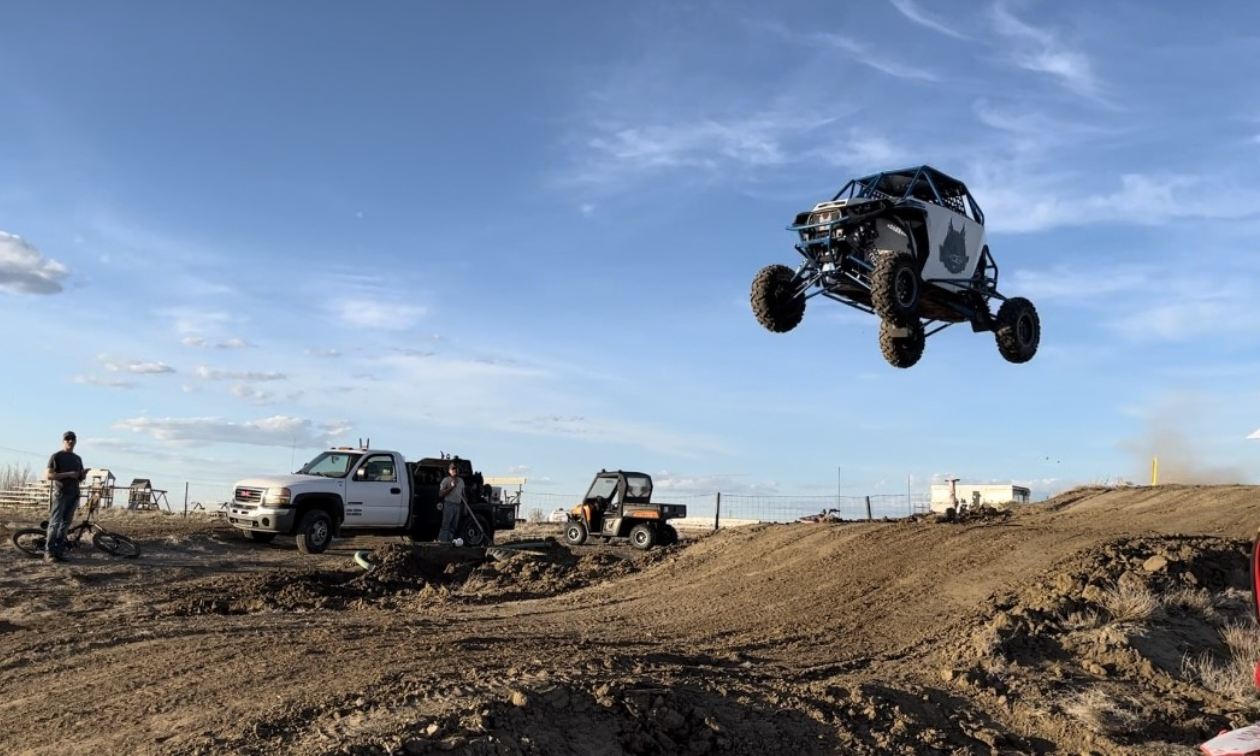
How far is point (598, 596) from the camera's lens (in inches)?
443

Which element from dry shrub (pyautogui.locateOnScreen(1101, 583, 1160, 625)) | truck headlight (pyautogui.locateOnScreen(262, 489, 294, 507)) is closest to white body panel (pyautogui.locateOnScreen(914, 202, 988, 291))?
dry shrub (pyautogui.locateOnScreen(1101, 583, 1160, 625))

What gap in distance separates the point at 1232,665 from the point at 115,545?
1365cm

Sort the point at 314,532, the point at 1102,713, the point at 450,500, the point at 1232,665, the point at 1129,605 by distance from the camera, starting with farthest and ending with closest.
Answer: the point at 450,500
the point at 314,532
the point at 1129,605
the point at 1232,665
the point at 1102,713

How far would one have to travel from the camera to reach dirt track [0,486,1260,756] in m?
5.28

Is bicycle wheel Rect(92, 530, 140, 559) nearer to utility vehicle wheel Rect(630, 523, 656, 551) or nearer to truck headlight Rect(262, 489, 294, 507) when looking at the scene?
truck headlight Rect(262, 489, 294, 507)

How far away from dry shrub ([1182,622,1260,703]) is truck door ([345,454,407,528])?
12549 mm

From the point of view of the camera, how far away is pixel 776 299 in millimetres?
13242

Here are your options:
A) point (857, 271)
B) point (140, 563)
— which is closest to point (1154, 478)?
point (857, 271)

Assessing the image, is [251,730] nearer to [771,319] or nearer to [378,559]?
[378,559]

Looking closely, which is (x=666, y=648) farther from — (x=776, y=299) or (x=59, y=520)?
(x=59, y=520)

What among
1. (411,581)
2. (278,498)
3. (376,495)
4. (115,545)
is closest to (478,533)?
(376,495)

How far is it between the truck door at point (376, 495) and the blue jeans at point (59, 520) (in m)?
4.63

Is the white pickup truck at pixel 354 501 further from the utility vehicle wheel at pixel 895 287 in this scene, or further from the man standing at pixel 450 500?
the utility vehicle wheel at pixel 895 287

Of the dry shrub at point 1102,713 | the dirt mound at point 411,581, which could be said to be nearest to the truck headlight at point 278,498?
the dirt mound at point 411,581
